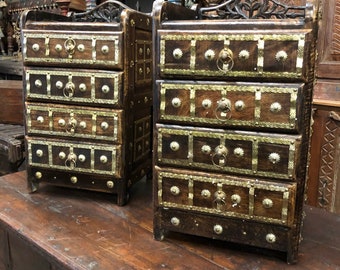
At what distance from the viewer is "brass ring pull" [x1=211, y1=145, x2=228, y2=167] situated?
105 cm

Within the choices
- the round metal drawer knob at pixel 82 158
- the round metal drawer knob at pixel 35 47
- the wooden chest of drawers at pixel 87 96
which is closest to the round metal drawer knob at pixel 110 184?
the wooden chest of drawers at pixel 87 96

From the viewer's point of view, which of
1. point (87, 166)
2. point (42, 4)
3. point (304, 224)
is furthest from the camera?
point (42, 4)

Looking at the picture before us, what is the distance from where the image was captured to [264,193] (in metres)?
1.03

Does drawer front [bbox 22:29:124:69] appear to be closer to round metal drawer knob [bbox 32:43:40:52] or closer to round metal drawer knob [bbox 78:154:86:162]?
round metal drawer knob [bbox 32:43:40:52]

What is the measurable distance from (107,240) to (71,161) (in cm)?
36

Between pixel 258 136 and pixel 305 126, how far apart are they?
12cm

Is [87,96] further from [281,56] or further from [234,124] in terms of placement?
[281,56]

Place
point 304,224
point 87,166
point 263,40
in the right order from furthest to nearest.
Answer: point 87,166, point 304,224, point 263,40

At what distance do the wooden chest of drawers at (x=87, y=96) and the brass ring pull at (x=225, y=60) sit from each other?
1.34ft

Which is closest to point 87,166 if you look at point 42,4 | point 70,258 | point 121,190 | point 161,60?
point 121,190

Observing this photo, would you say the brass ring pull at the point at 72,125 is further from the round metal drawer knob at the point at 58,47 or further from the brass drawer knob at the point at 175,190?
the brass drawer knob at the point at 175,190

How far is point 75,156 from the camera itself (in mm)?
1410

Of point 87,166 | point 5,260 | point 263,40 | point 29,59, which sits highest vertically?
point 263,40

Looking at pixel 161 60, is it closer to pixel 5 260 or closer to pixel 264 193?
pixel 264 193
